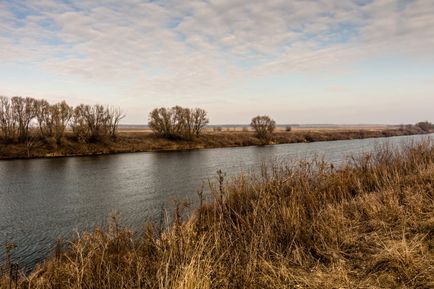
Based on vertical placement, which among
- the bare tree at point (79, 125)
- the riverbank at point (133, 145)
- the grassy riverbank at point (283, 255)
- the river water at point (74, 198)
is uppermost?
the bare tree at point (79, 125)

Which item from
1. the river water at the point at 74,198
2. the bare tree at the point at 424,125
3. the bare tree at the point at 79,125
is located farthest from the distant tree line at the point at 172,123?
the bare tree at the point at 424,125

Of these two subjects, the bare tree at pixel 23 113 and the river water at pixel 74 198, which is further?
the bare tree at pixel 23 113

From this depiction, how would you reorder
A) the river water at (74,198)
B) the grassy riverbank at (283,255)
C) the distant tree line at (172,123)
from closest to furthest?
the grassy riverbank at (283,255), the river water at (74,198), the distant tree line at (172,123)

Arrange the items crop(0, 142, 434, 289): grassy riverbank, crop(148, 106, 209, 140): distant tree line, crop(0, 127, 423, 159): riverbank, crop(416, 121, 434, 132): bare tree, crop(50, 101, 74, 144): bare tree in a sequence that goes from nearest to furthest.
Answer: crop(0, 142, 434, 289): grassy riverbank, crop(0, 127, 423, 159): riverbank, crop(50, 101, 74, 144): bare tree, crop(148, 106, 209, 140): distant tree line, crop(416, 121, 434, 132): bare tree

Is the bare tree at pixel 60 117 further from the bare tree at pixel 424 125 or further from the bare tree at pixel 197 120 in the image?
the bare tree at pixel 424 125

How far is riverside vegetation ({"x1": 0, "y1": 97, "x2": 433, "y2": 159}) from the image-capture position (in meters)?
43.1

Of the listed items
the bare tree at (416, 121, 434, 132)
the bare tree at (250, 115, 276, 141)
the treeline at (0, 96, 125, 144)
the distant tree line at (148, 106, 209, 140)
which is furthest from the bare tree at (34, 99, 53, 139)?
the bare tree at (416, 121, 434, 132)

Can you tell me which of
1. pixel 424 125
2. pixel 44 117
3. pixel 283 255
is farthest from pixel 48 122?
pixel 424 125

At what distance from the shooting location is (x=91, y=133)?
49.4 m

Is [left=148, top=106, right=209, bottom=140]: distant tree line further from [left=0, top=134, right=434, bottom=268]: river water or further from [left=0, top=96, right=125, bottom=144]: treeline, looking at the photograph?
[left=0, top=134, right=434, bottom=268]: river water

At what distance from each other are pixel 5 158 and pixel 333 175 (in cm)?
4104

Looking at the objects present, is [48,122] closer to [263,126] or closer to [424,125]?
[263,126]

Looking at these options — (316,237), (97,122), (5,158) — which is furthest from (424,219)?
(97,122)

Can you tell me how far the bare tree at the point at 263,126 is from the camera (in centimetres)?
6225
